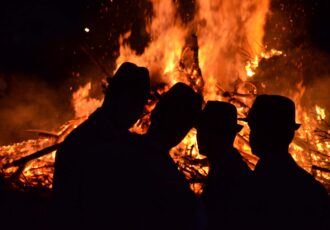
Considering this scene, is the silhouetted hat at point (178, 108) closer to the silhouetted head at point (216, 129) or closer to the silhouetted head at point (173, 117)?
the silhouetted head at point (173, 117)

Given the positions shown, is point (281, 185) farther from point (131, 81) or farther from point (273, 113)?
point (131, 81)

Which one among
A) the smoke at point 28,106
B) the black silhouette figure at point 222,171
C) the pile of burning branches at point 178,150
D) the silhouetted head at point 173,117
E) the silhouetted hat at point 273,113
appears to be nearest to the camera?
the black silhouette figure at point 222,171

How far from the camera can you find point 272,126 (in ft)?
7.61

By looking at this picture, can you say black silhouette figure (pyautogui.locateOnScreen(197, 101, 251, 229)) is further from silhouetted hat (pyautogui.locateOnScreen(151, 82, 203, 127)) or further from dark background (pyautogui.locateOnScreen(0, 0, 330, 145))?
dark background (pyautogui.locateOnScreen(0, 0, 330, 145))

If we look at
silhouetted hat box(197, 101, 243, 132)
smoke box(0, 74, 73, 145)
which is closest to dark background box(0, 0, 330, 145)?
smoke box(0, 74, 73, 145)

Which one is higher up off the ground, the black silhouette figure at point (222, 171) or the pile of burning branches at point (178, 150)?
the pile of burning branches at point (178, 150)

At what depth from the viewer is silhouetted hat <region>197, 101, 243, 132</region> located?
2441 mm

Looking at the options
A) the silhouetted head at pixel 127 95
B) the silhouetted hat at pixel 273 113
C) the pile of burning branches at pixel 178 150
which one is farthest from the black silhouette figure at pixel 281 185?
the pile of burning branches at pixel 178 150

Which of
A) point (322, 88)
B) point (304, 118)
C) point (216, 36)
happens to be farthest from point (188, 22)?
point (322, 88)

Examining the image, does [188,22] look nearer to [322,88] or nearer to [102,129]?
[322,88]

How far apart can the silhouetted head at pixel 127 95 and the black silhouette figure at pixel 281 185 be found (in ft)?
2.95

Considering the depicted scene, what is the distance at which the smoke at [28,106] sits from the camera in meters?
9.95

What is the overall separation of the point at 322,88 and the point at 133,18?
593 centimetres

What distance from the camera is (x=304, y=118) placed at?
334 inches
